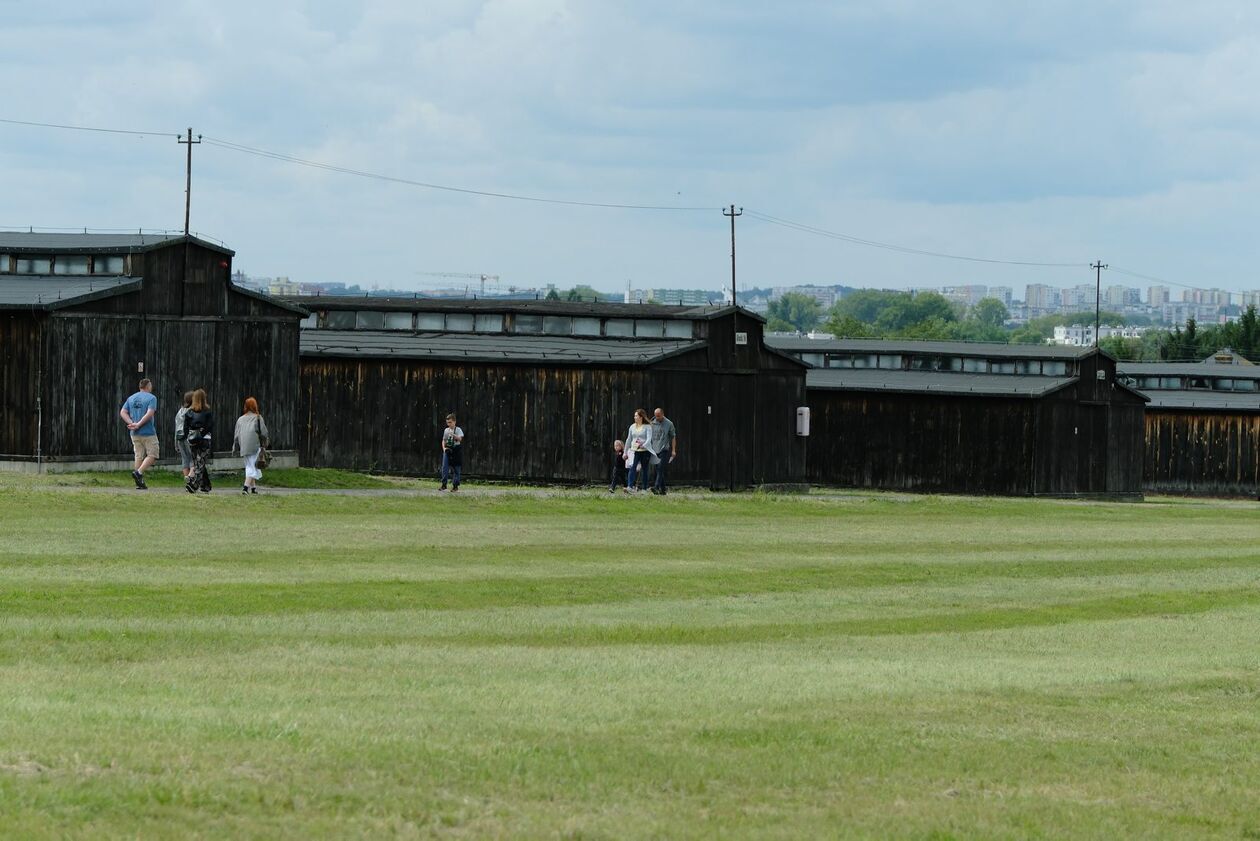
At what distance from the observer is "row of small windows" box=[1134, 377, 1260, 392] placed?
7425 centimetres

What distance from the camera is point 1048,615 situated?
2112 centimetres

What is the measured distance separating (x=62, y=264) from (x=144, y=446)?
10229mm

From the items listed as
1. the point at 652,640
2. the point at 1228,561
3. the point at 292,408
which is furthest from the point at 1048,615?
the point at 292,408

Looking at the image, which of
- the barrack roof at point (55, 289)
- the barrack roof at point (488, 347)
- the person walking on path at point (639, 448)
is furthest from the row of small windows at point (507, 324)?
the barrack roof at point (55, 289)

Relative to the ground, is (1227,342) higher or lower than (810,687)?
higher

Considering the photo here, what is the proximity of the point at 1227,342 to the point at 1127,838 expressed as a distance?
137 meters

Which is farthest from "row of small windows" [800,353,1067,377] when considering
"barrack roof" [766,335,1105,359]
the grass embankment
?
the grass embankment

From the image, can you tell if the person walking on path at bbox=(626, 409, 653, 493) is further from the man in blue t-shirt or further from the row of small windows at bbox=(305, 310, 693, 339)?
the row of small windows at bbox=(305, 310, 693, 339)

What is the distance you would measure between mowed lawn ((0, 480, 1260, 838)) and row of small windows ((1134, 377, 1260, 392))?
48100 millimetres

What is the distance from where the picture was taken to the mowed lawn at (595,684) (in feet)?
31.3

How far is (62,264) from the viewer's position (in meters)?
40.9

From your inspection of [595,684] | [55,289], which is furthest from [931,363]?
[595,684]

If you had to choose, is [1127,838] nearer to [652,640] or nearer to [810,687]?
[810,687]

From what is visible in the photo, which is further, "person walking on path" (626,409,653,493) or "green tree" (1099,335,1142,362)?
"green tree" (1099,335,1142,362)
